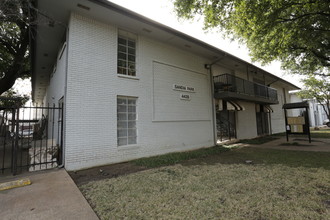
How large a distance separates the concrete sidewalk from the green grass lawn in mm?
247

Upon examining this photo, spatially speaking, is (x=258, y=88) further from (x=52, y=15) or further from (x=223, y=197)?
(x=52, y=15)

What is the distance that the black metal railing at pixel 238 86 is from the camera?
1130cm

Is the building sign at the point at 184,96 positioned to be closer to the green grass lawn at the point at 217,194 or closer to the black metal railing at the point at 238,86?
the black metal railing at the point at 238,86

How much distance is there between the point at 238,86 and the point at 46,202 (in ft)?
42.0

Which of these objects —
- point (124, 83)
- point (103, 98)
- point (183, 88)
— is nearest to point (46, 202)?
point (103, 98)

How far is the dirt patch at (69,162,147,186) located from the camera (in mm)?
4555

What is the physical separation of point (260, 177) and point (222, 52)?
7.98 meters

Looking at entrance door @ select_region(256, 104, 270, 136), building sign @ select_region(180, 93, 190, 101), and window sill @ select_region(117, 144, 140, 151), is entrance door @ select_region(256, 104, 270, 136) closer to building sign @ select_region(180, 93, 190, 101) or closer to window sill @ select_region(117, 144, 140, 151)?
building sign @ select_region(180, 93, 190, 101)

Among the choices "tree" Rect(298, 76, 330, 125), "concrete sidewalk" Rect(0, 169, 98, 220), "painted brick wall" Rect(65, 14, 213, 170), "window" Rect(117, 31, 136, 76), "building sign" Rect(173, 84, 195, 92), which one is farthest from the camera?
"tree" Rect(298, 76, 330, 125)

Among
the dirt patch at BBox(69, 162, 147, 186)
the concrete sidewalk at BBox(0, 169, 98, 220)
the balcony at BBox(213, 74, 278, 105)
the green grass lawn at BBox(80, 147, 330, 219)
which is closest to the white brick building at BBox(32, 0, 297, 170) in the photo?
the balcony at BBox(213, 74, 278, 105)

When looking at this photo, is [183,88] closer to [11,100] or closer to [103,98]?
[103,98]

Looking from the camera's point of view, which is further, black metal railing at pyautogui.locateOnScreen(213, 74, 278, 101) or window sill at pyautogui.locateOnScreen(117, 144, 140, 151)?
black metal railing at pyautogui.locateOnScreen(213, 74, 278, 101)

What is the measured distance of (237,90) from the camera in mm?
12156

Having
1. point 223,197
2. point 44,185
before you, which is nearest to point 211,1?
point 223,197
